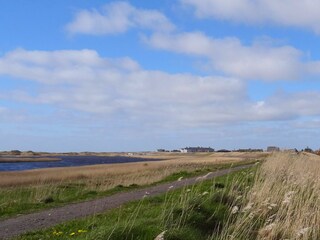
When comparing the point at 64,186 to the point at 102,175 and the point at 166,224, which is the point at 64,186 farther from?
the point at 166,224

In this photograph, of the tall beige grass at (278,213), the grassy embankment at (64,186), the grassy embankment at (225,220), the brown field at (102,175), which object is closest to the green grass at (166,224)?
the grassy embankment at (225,220)

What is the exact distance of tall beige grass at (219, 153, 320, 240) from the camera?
9.13 metres

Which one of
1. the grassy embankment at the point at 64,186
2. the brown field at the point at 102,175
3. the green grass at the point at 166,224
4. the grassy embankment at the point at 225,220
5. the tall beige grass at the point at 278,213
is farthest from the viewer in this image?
the brown field at the point at 102,175

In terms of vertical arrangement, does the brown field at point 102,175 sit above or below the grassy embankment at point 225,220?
above

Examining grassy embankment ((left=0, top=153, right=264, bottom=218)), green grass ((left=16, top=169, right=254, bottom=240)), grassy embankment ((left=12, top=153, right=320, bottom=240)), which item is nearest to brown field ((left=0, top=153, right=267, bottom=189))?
grassy embankment ((left=0, top=153, right=264, bottom=218))

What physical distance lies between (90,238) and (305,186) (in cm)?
684

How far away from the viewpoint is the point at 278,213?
1019cm

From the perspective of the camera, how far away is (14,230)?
1158 cm

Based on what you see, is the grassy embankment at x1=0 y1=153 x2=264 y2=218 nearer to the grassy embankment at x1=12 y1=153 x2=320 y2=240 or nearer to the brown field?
the brown field

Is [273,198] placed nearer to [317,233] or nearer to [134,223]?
[317,233]

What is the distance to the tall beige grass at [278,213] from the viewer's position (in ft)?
30.0

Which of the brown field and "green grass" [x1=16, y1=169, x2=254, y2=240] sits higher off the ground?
the brown field

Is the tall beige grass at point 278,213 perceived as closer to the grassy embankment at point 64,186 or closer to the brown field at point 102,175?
the grassy embankment at point 64,186

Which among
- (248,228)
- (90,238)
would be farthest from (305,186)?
(90,238)
